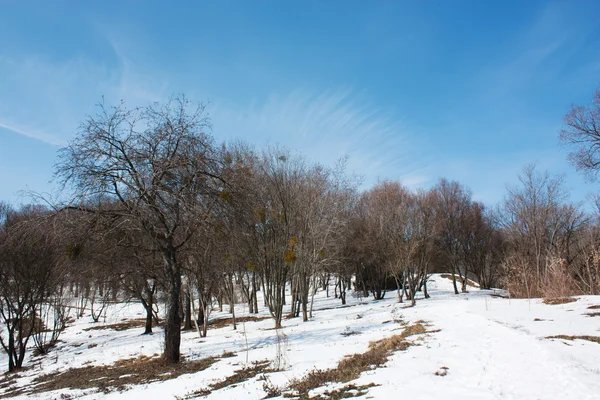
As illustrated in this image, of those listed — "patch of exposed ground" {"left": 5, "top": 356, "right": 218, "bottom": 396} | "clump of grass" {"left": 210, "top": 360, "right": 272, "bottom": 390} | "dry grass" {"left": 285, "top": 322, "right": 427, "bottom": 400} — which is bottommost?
"patch of exposed ground" {"left": 5, "top": 356, "right": 218, "bottom": 396}

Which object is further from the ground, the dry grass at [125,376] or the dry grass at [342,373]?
the dry grass at [342,373]

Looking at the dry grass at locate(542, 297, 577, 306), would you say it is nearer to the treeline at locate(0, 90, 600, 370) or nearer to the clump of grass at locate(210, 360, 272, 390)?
the treeline at locate(0, 90, 600, 370)

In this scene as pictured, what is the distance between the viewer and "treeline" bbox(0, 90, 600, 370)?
35.4 ft

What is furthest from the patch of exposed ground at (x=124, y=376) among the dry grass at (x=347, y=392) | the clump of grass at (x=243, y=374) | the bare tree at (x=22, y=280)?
the bare tree at (x=22, y=280)

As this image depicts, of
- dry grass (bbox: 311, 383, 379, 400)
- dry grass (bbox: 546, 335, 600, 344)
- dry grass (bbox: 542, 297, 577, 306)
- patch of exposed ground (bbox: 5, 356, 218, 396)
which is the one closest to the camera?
dry grass (bbox: 311, 383, 379, 400)

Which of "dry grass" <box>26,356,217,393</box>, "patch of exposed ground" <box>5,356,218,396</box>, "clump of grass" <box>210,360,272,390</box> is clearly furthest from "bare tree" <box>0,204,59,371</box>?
"clump of grass" <box>210,360,272,390</box>

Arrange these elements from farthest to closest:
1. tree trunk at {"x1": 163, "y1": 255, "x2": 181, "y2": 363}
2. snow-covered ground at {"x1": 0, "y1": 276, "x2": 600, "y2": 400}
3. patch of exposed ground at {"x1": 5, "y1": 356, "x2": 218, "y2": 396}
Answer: tree trunk at {"x1": 163, "y1": 255, "x2": 181, "y2": 363}
patch of exposed ground at {"x1": 5, "y1": 356, "x2": 218, "y2": 396}
snow-covered ground at {"x1": 0, "y1": 276, "x2": 600, "y2": 400}

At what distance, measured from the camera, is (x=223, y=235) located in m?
11.7

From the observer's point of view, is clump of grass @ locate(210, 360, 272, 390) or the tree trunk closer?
clump of grass @ locate(210, 360, 272, 390)

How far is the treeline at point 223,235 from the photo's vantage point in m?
10.8

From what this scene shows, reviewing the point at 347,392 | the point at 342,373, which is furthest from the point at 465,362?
the point at 347,392

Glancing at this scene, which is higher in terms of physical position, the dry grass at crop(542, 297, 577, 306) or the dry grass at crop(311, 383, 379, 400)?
the dry grass at crop(542, 297, 577, 306)

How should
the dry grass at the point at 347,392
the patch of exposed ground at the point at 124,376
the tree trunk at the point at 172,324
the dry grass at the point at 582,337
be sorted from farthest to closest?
1. the tree trunk at the point at 172,324
2. the patch of exposed ground at the point at 124,376
3. the dry grass at the point at 582,337
4. the dry grass at the point at 347,392

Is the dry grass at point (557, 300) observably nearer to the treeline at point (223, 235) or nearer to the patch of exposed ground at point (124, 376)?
the treeline at point (223, 235)
